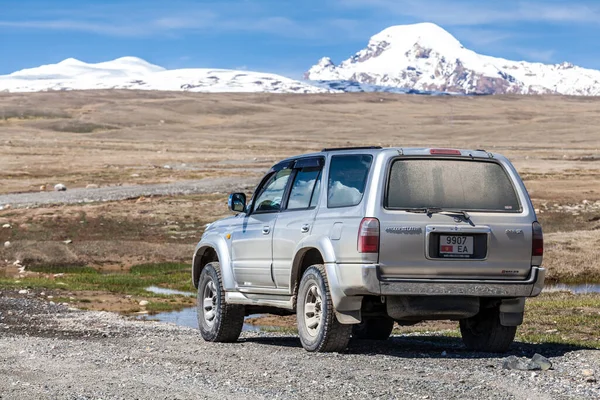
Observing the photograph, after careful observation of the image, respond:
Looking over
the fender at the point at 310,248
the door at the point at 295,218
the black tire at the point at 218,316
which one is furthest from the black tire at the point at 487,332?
the black tire at the point at 218,316

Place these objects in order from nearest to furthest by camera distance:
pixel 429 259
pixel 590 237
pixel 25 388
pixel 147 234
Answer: pixel 25 388 < pixel 429 259 < pixel 590 237 < pixel 147 234

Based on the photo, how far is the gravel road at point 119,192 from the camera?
4319 cm

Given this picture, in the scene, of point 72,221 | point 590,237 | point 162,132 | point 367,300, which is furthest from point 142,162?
point 162,132

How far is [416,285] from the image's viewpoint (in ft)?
34.4

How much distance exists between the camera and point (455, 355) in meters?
11.3

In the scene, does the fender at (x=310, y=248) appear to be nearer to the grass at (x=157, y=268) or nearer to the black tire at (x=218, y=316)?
the black tire at (x=218, y=316)

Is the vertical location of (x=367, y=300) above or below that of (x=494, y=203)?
below

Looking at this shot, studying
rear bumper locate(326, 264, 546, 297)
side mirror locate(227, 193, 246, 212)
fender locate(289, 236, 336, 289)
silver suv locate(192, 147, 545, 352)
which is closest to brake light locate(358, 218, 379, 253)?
silver suv locate(192, 147, 545, 352)

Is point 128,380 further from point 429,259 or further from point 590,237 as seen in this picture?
point 590,237

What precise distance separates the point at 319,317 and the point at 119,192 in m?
36.0

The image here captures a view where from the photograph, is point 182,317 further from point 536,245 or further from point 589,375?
point 589,375

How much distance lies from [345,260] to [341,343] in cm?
99

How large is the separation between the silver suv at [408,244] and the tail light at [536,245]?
13 mm

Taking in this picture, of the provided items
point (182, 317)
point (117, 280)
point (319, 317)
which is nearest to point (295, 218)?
point (319, 317)
